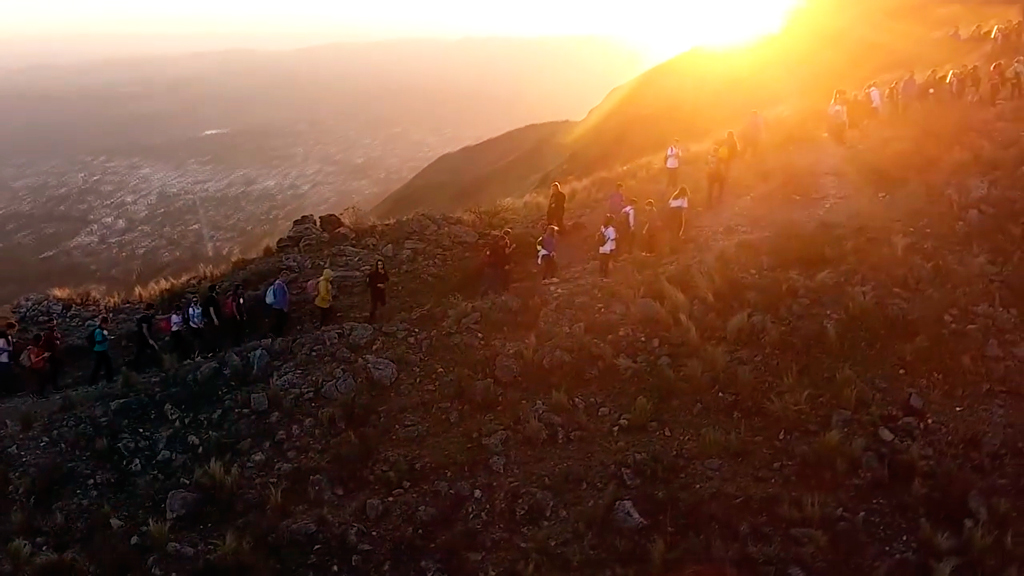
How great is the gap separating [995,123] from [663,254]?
960 centimetres

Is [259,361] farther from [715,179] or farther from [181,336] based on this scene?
[715,179]

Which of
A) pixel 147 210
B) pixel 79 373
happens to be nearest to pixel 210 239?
pixel 147 210

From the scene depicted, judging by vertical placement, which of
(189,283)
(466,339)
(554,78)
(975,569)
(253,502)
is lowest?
(975,569)

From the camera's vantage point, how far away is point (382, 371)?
13055 millimetres

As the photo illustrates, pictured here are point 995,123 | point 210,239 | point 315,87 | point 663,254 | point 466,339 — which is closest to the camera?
point 466,339

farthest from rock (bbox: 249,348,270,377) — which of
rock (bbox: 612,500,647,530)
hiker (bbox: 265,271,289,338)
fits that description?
rock (bbox: 612,500,647,530)

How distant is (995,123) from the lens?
752 inches

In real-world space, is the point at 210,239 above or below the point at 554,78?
below

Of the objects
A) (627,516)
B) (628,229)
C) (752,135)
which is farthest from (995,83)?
(627,516)

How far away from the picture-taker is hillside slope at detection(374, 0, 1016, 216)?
1761 inches

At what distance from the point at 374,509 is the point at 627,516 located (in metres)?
3.28

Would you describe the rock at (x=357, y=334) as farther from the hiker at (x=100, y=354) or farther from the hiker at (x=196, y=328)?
the hiker at (x=100, y=354)

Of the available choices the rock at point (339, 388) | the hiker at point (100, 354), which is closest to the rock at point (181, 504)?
the rock at point (339, 388)

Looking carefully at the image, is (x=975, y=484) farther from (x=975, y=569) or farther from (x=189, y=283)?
(x=189, y=283)
